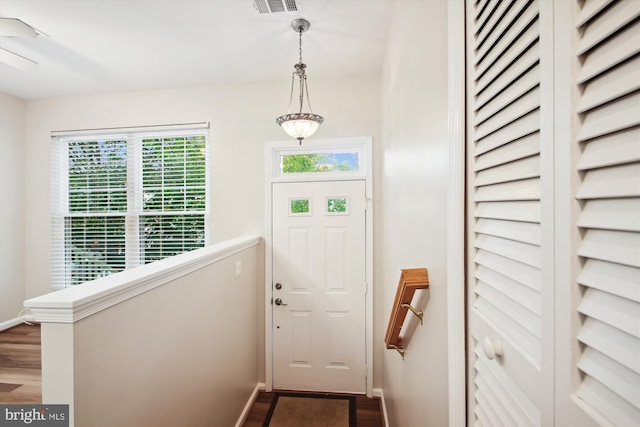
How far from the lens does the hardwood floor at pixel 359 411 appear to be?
2436 millimetres

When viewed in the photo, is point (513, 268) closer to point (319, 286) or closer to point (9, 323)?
point (319, 286)

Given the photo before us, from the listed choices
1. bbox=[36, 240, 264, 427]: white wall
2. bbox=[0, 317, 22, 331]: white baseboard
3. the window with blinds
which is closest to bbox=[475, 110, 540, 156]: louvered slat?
bbox=[36, 240, 264, 427]: white wall

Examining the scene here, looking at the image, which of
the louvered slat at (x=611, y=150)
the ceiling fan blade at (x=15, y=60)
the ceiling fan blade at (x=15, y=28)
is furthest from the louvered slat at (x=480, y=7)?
the ceiling fan blade at (x=15, y=60)

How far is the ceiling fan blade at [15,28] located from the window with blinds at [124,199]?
4.06ft

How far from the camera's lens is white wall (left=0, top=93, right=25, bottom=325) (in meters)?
3.21

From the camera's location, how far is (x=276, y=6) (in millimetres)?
1867

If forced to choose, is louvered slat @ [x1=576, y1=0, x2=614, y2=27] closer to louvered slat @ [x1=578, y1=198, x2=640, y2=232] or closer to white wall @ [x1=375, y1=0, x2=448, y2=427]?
louvered slat @ [x1=578, y1=198, x2=640, y2=232]

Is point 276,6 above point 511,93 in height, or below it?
above

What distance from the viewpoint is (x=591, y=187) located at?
395 mm

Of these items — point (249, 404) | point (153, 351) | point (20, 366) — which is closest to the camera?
point (153, 351)

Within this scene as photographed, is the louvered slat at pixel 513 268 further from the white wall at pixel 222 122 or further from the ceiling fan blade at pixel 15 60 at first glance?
the ceiling fan blade at pixel 15 60

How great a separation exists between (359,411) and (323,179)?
6.59ft

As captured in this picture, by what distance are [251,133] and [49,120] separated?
2289mm

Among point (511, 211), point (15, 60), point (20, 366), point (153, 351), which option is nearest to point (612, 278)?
point (511, 211)
